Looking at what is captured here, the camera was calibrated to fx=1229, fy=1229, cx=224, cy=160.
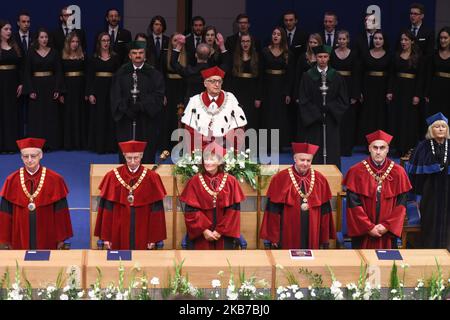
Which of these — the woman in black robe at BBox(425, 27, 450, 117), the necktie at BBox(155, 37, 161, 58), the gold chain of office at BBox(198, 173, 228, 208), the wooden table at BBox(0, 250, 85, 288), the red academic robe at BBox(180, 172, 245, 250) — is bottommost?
the wooden table at BBox(0, 250, 85, 288)

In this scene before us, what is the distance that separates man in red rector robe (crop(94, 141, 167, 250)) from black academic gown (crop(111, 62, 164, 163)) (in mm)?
3294

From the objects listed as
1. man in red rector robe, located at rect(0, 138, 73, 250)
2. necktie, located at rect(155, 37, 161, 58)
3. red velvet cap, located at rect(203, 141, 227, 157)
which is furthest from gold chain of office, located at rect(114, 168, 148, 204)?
necktie, located at rect(155, 37, 161, 58)

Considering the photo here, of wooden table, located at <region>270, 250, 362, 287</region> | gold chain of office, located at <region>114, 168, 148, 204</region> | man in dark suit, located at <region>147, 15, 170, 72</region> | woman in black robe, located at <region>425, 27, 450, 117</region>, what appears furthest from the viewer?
man in dark suit, located at <region>147, 15, 170, 72</region>

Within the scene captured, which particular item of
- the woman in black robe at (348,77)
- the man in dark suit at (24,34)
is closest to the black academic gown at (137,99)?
the man in dark suit at (24,34)

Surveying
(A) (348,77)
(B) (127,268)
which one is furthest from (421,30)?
(B) (127,268)

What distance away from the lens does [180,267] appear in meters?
11.0

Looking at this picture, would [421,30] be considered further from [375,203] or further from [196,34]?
[375,203]

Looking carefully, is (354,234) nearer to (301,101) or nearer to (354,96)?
(301,101)

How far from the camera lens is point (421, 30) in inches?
762

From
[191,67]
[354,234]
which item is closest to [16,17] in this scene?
[191,67]

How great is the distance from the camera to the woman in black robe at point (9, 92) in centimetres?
1894

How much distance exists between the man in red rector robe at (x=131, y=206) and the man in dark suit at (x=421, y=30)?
7.35 m

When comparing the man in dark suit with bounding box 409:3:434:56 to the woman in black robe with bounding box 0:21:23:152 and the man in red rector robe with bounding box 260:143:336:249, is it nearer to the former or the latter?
the woman in black robe with bounding box 0:21:23:152

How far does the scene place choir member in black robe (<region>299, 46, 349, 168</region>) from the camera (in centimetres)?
1667
